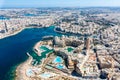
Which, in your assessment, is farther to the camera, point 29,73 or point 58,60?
point 58,60

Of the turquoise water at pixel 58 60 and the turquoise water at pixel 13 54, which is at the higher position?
the turquoise water at pixel 58 60

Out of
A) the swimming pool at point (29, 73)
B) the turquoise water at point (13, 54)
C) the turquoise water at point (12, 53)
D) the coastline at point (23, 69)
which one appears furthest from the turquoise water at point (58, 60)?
the swimming pool at point (29, 73)

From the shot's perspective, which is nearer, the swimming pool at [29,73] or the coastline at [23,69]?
the coastline at [23,69]

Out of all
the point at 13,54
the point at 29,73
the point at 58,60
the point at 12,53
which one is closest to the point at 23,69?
the point at 29,73

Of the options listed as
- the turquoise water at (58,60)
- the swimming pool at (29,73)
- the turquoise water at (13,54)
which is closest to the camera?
the swimming pool at (29,73)

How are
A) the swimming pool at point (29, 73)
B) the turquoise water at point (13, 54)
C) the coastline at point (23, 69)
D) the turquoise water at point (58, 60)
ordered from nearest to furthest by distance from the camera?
the coastline at point (23, 69)
the swimming pool at point (29, 73)
the turquoise water at point (13, 54)
the turquoise water at point (58, 60)

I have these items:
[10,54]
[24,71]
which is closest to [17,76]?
[24,71]

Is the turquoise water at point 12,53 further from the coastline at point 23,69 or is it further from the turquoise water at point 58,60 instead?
A: the turquoise water at point 58,60

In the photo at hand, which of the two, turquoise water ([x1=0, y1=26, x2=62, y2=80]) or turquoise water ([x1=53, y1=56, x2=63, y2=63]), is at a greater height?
turquoise water ([x1=53, y1=56, x2=63, y2=63])

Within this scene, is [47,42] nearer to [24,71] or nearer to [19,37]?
[19,37]

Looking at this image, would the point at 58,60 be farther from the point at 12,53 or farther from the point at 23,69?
the point at 12,53

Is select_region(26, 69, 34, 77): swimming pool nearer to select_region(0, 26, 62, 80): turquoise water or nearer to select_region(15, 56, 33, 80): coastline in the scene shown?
select_region(15, 56, 33, 80): coastline

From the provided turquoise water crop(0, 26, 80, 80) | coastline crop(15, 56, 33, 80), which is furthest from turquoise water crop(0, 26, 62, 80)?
coastline crop(15, 56, 33, 80)
